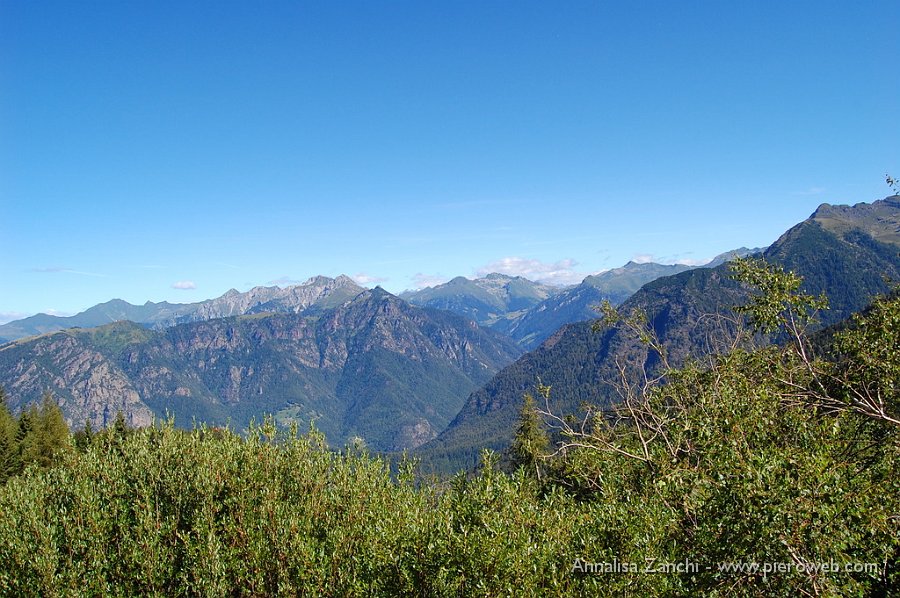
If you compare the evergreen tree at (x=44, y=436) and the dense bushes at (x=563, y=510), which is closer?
the dense bushes at (x=563, y=510)

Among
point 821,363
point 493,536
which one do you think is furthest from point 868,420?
point 493,536

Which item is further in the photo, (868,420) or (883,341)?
(868,420)

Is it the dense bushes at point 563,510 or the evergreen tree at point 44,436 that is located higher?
the dense bushes at point 563,510

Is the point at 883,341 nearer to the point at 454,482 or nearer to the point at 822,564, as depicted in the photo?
the point at 822,564

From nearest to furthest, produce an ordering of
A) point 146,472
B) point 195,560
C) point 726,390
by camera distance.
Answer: point 726,390 < point 195,560 < point 146,472

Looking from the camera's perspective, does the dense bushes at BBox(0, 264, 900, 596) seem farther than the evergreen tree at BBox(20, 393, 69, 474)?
No

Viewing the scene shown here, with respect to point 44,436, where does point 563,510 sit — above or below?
above

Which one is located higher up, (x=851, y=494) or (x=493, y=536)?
(x=851, y=494)

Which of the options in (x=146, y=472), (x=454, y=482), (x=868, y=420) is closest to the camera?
(x=868, y=420)

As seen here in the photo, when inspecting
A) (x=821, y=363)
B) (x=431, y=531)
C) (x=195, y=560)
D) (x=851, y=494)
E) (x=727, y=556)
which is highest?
(x=821, y=363)

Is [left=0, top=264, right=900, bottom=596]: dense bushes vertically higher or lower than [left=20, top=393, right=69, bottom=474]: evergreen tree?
higher

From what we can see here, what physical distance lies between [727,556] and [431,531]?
888 centimetres

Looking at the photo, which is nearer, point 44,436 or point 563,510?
point 563,510

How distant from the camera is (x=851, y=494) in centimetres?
1001
